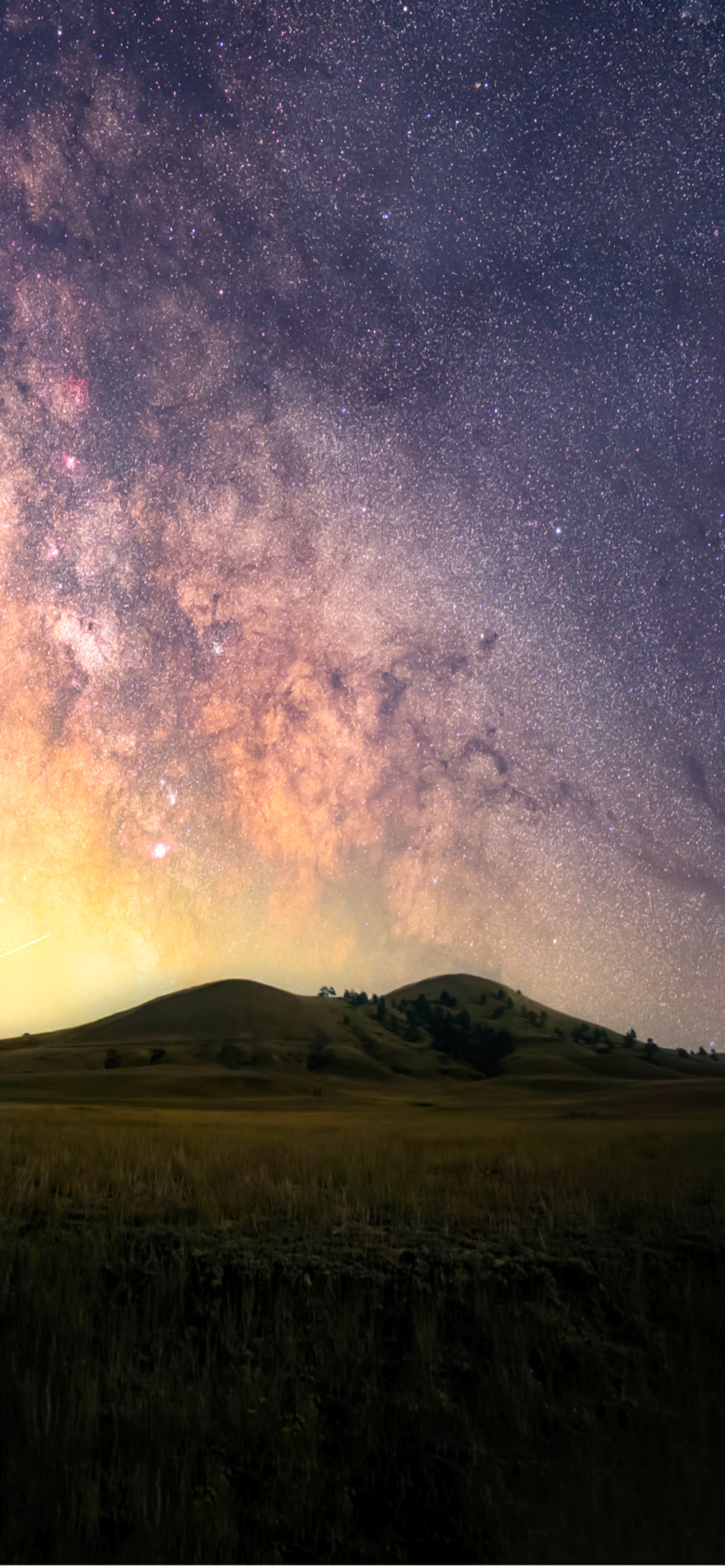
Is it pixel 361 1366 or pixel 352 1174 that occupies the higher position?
pixel 361 1366

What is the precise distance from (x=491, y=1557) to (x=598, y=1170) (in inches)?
488

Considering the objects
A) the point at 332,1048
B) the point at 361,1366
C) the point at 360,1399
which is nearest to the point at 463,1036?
the point at 332,1048

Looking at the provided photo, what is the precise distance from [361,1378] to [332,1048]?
442 feet

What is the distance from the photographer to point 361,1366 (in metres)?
8.09

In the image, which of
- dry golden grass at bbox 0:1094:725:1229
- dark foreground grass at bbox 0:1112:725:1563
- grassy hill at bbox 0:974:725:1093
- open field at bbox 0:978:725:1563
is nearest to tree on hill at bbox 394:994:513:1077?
grassy hill at bbox 0:974:725:1093

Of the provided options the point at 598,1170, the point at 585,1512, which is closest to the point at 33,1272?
the point at 585,1512

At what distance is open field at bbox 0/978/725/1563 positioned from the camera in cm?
610

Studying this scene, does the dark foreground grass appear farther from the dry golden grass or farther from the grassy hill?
the grassy hill

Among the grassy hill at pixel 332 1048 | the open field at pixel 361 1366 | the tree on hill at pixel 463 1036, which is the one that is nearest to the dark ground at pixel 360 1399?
the open field at pixel 361 1366

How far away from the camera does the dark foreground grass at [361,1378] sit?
6082mm

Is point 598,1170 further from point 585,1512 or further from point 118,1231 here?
point 585,1512

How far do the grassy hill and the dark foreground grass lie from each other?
8239 centimetres

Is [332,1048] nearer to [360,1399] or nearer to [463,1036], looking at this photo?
[463,1036]

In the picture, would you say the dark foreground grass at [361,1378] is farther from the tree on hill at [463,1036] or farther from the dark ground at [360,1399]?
the tree on hill at [463,1036]
